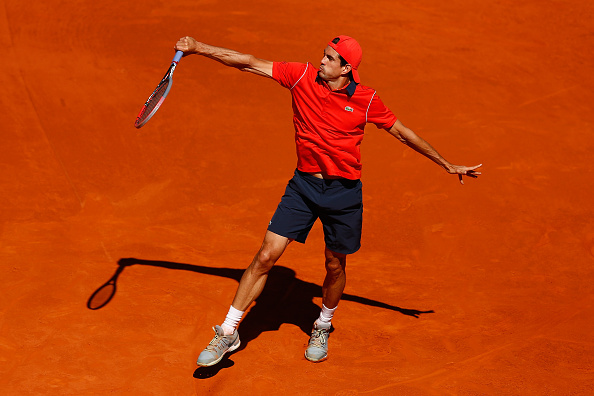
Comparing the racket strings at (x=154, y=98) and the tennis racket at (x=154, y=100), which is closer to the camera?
the tennis racket at (x=154, y=100)

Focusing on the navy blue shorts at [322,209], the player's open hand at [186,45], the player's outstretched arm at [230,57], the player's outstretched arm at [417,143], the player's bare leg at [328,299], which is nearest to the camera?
the player's open hand at [186,45]

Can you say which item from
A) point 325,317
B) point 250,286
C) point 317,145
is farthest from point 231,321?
point 317,145

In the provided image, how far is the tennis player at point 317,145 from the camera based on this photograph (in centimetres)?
557

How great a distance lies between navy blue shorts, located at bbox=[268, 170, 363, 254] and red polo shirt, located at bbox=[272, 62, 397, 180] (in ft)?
0.38

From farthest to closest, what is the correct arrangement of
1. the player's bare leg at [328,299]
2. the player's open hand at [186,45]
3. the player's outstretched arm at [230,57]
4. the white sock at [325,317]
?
1. the white sock at [325,317]
2. the player's bare leg at [328,299]
3. the player's outstretched arm at [230,57]
4. the player's open hand at [186,45]

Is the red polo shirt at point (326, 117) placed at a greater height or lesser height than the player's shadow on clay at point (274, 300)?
greater

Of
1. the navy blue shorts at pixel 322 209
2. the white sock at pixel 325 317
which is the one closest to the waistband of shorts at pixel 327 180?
the navy blue shorts at pixel 322 209

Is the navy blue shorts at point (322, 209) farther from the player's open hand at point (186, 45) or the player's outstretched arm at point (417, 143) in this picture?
the player's open hand at point (186, 45)

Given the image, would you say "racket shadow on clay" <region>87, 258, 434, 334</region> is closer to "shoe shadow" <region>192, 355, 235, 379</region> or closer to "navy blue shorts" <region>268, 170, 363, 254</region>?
"shoe shadow" <region>192, 355, 235, 379</region>

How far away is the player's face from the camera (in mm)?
5535

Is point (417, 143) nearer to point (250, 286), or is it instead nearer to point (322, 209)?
point (322, 209)

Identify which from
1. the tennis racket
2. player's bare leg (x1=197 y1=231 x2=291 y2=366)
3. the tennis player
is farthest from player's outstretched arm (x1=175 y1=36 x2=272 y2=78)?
player's bare leg (x1=197 y1=231 x2=291 y2=366)

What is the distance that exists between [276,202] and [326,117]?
327 cm

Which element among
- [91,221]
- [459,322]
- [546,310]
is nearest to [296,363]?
[459,322]
